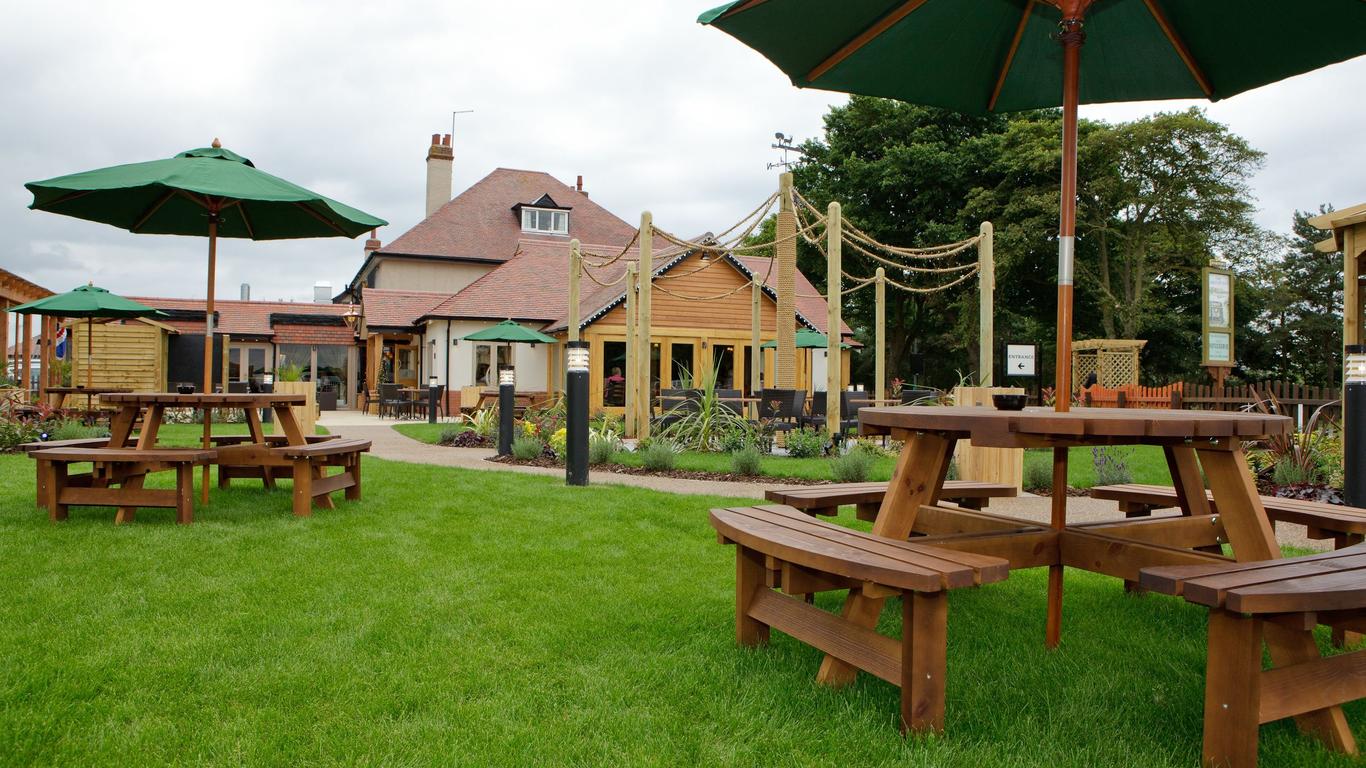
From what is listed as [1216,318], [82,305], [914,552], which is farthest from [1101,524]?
[82,305]

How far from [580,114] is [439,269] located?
13.2 m

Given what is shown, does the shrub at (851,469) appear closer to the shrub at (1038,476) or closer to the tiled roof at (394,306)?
the shrub at (1038,476)

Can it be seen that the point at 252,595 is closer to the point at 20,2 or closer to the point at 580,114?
the point at 20,2

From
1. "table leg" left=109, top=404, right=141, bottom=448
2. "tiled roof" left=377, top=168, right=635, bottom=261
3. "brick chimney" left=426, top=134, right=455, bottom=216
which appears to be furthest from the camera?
"brick chimney" left=426, top=134, right=455, bottom=216

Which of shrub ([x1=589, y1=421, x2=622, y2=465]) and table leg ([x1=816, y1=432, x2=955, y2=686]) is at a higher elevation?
table leg ([x1=816, y1=432, x2=955, y2=686])

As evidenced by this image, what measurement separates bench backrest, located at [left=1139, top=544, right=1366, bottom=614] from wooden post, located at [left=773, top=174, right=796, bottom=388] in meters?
10.6

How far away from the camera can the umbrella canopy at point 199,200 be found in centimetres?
540

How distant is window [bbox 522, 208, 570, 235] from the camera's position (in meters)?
31.4

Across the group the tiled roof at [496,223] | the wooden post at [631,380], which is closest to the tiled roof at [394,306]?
the tiled roof at [496,223]

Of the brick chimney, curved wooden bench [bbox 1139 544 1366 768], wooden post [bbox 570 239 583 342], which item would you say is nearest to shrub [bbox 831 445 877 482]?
curved wooden bench [bbox 1139 544 1366 768]

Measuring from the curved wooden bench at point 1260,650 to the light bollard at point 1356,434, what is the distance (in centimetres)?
440

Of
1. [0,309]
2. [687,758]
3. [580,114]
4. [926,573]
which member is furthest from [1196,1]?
[0,309]

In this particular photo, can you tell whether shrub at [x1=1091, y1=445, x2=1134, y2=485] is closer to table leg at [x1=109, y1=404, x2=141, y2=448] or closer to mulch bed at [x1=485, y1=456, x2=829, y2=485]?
mulch bed at [x1=485, y1=456, x2=829, y2=485]

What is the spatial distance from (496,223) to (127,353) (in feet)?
48.0
